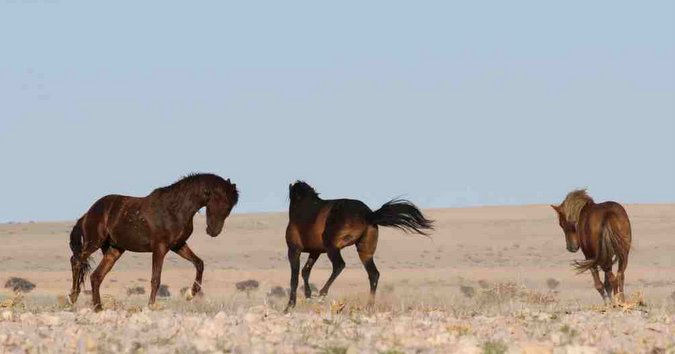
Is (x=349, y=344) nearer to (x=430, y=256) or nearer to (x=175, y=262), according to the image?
(x=175, y=262)

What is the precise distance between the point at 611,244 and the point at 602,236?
17cm

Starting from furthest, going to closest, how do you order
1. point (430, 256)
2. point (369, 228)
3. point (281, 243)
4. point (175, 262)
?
point (281, 243)
point (430, 256)
point (175, 262)
point (369, 228)

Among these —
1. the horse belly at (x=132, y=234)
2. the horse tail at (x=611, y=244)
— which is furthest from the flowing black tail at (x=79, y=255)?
the horse tail at (x=611, y=244)

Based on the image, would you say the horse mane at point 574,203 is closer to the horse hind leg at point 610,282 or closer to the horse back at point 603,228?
the horse back at point 603,228

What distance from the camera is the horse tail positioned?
18250 millimetres

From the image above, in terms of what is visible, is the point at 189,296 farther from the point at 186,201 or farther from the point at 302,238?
the point at 302,238

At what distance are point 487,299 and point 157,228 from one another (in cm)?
603

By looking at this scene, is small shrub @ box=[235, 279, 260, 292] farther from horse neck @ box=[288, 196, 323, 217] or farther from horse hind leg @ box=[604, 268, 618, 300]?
horse hind leg @ box=[604, 268, 618, 300]

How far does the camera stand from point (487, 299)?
64.3 ft

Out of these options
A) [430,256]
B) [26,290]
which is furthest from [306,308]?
[430,256]

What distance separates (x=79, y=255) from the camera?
16391 mm

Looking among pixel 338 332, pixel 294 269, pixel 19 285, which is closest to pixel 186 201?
pixel 294 269

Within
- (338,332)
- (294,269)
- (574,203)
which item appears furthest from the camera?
(574,203)

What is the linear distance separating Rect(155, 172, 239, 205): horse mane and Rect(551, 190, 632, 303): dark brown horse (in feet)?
16.5
